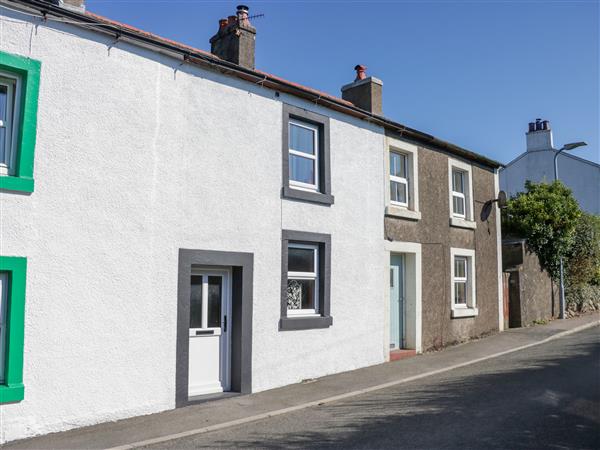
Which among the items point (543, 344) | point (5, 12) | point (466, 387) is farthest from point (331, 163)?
point (543, 344)

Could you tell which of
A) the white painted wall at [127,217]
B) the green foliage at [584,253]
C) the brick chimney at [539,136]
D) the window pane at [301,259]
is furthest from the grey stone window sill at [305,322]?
the brick chimney at [539,136]

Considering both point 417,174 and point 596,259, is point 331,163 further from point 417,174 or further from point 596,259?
point 596,259

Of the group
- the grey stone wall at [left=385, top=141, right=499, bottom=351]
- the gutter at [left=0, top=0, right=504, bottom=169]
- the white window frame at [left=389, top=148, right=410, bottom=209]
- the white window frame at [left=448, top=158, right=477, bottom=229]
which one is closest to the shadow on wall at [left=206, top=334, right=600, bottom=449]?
the grey stone wall at [left=385, top=141, right=499, bottom=351]

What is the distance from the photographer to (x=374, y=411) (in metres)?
8.11

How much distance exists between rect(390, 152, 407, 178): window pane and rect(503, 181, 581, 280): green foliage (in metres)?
6.66

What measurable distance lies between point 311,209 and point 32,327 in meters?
5.44

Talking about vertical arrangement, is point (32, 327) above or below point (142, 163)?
below

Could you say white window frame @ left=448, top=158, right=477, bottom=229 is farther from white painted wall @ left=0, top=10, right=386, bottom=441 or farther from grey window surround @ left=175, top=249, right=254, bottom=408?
grey window surround @ left=175, top=249, right=254, bottom=408

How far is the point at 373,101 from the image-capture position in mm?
13477

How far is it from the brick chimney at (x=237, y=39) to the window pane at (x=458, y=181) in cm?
721

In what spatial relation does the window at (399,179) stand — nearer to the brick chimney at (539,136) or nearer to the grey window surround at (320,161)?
the grey window surround at (320,161)

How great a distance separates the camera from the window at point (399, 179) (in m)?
13.3

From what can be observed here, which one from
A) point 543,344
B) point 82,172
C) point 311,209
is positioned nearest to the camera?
point 82,172

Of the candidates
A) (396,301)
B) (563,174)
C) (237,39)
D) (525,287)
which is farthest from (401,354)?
(563,174)
